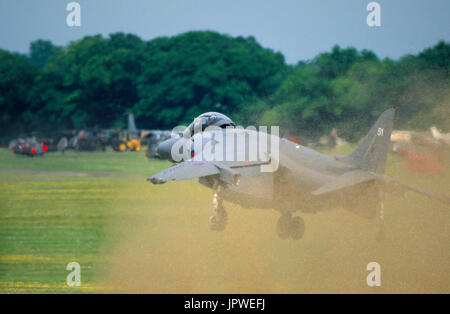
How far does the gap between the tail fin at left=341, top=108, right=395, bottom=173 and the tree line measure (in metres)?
7.43

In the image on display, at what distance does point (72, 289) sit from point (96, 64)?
7424cm

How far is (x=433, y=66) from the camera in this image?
96.0 ft

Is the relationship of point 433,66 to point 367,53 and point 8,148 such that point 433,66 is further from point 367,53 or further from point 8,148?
point 8,148

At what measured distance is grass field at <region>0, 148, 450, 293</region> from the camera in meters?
17.4

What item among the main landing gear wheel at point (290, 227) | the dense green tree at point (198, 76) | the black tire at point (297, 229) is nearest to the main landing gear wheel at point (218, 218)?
the main landing gear wheel at point (290, 227)

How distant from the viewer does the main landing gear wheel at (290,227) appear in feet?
63.4

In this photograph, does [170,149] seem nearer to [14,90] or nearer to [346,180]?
[346,180]

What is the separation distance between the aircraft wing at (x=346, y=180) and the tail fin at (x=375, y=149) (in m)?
0.63

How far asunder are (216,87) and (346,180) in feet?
140

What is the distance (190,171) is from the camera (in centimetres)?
1836

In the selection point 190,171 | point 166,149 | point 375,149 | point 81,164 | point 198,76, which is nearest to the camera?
point 190,171

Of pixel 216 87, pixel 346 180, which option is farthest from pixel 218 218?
pixel 216 87
